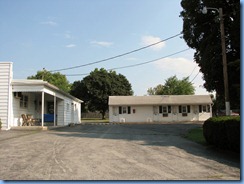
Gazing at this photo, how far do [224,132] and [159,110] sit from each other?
3306cm

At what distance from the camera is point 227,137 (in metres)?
10.7

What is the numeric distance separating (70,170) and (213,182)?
348 cm

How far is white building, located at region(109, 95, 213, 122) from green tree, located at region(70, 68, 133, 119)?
13.9 metres

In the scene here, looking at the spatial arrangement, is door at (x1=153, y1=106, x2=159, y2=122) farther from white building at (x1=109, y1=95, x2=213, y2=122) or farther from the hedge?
the hedge

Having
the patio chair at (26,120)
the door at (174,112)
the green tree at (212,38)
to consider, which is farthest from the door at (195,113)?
the patio chair at (26,120)

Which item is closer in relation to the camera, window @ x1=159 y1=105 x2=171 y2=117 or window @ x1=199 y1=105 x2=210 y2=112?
window @ x1=199 y1=105 x2=210 y2=112

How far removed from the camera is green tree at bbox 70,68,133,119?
57.8m

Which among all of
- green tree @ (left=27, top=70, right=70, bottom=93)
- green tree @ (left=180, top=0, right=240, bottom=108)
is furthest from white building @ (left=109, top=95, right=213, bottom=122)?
green tree @ (left=27, top=70, right=70, bottom=93)

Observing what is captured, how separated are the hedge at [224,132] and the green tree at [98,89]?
45.2m

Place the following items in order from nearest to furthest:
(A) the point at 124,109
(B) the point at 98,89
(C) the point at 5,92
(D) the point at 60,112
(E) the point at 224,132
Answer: (E) the point at 224,132, (C) the point at 5,92, (D) the point at 60,112, (A) the point at 124,109, (B) the point at 98,89

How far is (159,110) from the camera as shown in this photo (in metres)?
44.0

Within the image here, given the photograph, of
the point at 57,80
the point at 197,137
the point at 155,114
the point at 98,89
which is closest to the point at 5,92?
the point at 197,137

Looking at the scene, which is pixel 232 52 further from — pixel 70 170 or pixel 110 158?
pixel 70 170

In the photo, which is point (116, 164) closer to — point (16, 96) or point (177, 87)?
point (16, 96)
